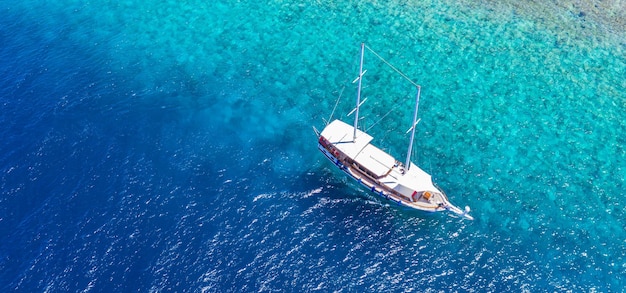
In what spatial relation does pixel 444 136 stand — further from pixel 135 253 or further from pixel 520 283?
pixel 135 253

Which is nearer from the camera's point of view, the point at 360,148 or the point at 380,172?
the point at 380,172

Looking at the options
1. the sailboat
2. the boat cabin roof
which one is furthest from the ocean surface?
the boat cabin roof

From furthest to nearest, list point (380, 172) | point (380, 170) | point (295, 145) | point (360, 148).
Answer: point (295, 145)
point (360, 148)
point (380, 170)
point (380, 172)

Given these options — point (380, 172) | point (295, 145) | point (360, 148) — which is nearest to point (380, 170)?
point (380, 172)

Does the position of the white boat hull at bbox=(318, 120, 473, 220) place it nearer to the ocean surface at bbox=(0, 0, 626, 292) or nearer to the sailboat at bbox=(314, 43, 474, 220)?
the sailboat at bbox=(314, 43, 474, 220)

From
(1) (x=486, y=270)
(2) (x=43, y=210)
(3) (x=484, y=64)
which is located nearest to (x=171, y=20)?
(2) (x=43, y=210)

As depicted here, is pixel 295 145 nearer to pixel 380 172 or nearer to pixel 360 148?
pixel 360 148
